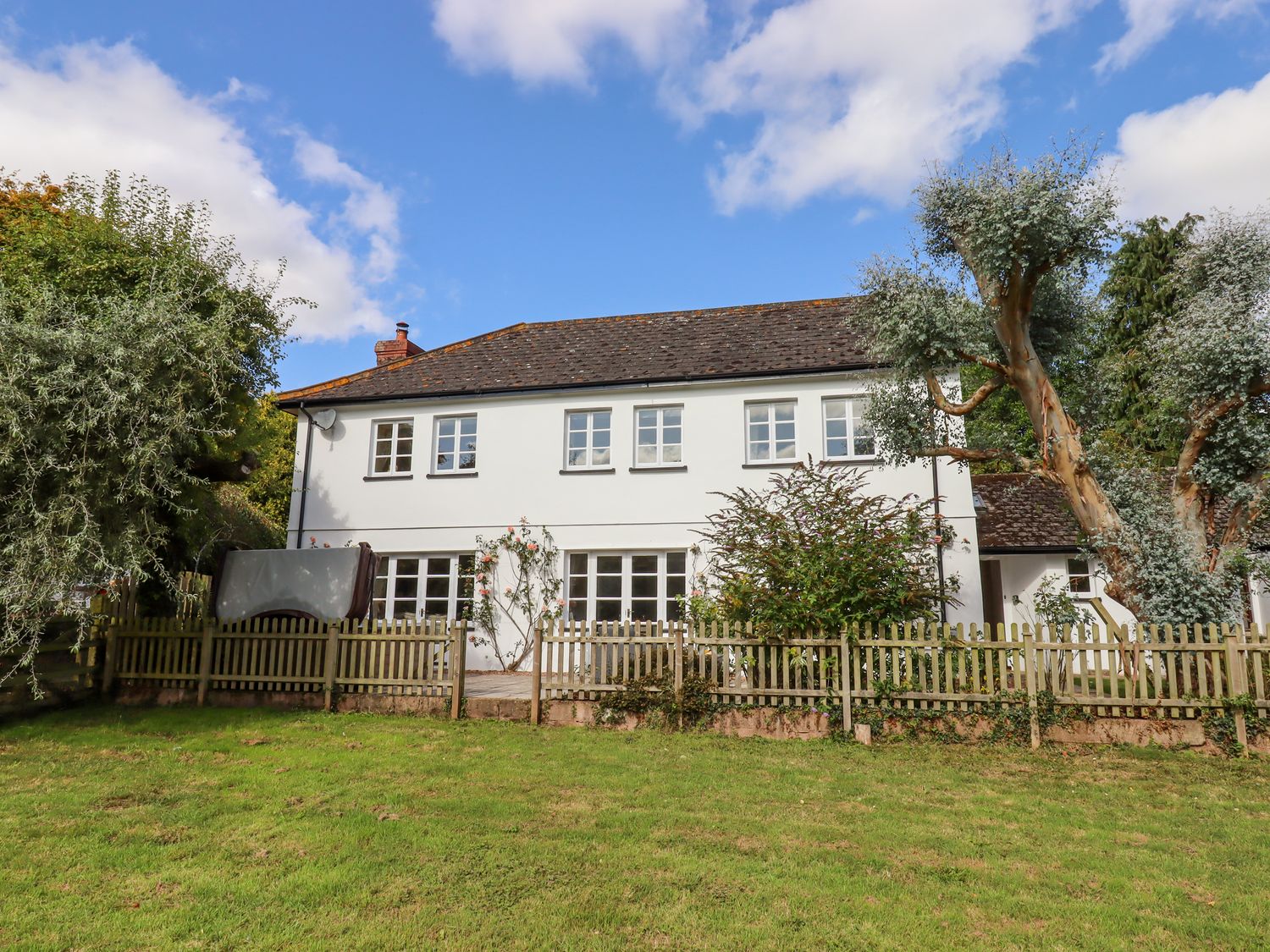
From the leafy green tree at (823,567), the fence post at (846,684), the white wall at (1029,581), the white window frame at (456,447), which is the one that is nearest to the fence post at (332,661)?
the leafy green tree at (823,567)

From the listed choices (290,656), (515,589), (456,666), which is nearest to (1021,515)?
(515,589)

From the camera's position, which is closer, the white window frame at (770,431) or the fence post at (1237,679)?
the fence post at (1237,679)

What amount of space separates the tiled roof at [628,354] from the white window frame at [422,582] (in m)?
3.33

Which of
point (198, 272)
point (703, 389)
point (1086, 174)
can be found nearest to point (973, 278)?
point (1086, 174)

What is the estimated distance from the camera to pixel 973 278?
37.6 feet

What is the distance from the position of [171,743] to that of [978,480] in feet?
58.7

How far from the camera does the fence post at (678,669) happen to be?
10031 millimetres

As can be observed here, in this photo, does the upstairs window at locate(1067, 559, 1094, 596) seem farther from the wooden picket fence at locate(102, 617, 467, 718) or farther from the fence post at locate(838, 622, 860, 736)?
the wooden picket fence at locate(102, 617, 467, 718)

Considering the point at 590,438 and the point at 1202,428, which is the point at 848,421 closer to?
the point at 590,438

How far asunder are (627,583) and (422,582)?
409cm

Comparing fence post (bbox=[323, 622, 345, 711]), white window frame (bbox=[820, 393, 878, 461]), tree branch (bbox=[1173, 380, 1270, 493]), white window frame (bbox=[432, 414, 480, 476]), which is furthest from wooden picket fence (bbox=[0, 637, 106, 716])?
tree branch (bbox=[1173, 380, 1270, 493])

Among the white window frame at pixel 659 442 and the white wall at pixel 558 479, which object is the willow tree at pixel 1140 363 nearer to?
the white wall at pixel 558 479

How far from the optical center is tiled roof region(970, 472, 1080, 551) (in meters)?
17.3

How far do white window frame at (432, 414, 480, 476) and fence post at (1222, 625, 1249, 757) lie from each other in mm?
12361
